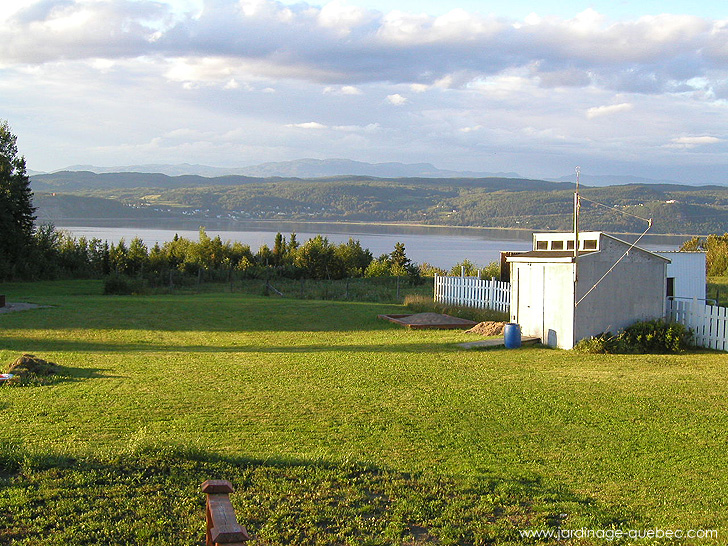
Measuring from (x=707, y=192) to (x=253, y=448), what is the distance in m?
128

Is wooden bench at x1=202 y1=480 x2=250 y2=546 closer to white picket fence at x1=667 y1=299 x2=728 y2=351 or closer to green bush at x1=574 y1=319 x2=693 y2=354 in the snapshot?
green bush at x1=574 y1=319 x2=693 y2=354

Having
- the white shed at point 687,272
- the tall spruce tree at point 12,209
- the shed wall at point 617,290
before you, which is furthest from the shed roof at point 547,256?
the tall spruce tree at point 12,209

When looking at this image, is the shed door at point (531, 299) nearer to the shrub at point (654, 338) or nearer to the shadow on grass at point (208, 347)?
the shrub at point (654, 338)

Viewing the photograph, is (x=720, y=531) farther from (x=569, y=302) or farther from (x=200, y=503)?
(x=569, y=302)

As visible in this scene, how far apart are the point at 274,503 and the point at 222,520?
1736 mm

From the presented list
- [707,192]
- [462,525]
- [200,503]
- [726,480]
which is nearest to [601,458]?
[726,480]

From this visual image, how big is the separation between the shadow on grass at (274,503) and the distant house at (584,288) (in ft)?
33.5

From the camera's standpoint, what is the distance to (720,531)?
4.96 meters

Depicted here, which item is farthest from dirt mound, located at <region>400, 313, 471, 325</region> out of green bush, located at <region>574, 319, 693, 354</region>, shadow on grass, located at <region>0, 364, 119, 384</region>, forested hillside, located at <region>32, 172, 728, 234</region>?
forested hillside, located at <region>32, 172, 728, 234</region>

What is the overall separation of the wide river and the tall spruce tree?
21.7 m

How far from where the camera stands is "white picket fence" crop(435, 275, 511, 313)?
2174 cm

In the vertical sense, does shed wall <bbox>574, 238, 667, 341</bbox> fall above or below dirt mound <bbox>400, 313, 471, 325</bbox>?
above

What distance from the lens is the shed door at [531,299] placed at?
16.5 meters

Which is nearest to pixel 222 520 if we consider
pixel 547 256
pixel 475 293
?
pixel 547 256
